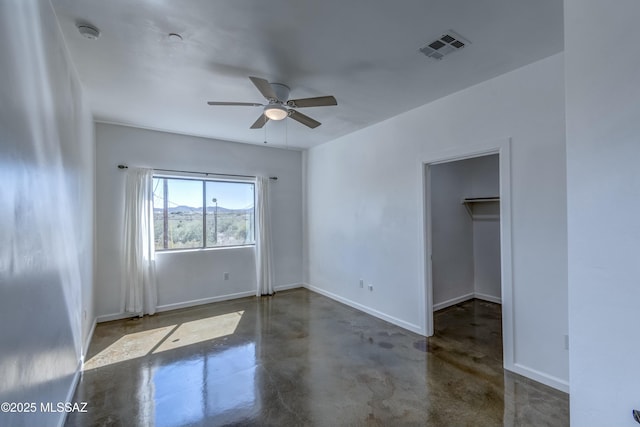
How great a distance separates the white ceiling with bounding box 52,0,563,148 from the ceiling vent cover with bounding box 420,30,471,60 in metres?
0.06

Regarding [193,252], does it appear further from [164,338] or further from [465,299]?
[465,299]

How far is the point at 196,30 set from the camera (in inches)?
81.9

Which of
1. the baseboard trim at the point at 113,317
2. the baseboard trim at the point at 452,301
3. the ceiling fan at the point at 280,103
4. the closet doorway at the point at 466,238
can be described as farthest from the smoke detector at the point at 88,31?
the baseboard trim at the point at 452,301

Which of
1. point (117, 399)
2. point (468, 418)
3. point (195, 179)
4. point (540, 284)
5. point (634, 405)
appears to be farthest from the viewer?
point (195, 179)

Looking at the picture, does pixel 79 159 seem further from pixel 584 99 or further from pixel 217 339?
pixel 584 99

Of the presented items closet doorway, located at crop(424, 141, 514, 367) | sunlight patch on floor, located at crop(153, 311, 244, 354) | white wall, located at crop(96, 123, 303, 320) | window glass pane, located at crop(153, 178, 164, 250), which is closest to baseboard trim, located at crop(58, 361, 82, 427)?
sunlight patch on floor, located at crop(153, 311, 244, 354)

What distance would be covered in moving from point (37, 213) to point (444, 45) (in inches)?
120

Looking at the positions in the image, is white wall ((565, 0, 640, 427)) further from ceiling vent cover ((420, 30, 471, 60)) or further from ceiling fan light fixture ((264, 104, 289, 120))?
ceiling fan light fixture ((264, 104, 289, 120))

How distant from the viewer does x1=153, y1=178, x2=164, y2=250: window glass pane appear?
4516mm

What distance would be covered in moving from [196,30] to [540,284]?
3513 mm

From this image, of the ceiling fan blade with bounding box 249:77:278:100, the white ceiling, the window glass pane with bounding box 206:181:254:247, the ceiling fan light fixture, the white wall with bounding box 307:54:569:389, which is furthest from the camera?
the window glass pane with bounding box 206:181:254:247

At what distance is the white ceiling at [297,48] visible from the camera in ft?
6.20

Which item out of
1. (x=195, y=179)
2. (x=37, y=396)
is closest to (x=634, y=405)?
(x=37, y=396)

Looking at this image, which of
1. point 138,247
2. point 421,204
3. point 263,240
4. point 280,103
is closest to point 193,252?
point 138,247
